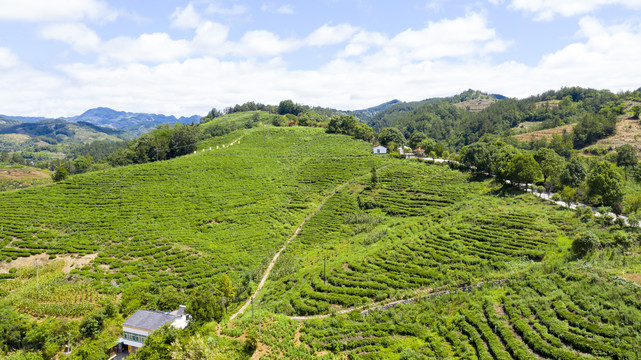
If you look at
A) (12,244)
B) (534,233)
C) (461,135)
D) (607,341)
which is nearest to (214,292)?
(12,244)

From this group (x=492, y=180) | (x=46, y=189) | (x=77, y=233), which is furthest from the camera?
(x=492, y=180)

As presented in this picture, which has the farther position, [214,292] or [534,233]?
[534,233]

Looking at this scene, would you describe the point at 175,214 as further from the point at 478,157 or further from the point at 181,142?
the point at 478,157

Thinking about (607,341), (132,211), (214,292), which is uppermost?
(132,211)

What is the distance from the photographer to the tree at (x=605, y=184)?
4331cm

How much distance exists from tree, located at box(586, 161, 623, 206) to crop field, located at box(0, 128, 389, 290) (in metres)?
42.1

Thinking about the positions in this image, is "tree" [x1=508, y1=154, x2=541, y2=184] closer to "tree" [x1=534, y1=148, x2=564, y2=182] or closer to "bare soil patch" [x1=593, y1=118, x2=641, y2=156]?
"tree" [x1=534, y1=148, x2=564, y2=182]

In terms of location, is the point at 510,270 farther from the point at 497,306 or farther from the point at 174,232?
the point at 174,232

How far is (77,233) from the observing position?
149 feet

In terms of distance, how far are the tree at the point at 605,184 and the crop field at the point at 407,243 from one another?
6.73 metres

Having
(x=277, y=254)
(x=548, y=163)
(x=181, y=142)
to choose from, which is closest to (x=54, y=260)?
(x=277, y=254)

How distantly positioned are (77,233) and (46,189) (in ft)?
62.3

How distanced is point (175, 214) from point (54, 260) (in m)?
17.0

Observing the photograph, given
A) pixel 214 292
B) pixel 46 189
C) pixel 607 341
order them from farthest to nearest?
pixel 46 189, pixel 214 292, pixel 607 341
